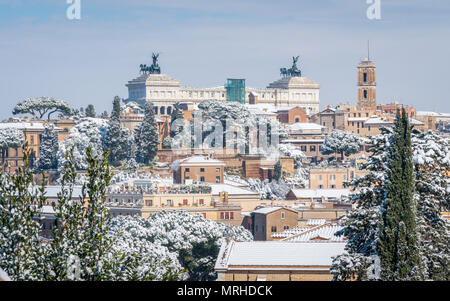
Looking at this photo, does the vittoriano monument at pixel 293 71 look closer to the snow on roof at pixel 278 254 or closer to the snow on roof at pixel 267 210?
the snow on roof at pixel 267 210

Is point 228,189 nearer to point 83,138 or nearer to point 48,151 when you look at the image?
point 48,151

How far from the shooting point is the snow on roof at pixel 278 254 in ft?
132

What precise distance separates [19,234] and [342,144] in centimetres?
Answer: 8353

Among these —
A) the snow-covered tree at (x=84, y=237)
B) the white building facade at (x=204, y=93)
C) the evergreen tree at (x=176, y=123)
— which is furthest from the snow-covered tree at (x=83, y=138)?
the snow-covered tree at (x=84, y=237)

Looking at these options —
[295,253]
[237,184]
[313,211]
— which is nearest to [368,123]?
[237,184]

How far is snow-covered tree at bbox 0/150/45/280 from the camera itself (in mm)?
20234

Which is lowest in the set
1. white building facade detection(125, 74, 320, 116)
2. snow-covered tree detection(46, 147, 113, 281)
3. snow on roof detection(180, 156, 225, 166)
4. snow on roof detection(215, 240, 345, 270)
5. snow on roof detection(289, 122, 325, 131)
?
snow on roof detection(215, 240, 345, 270)

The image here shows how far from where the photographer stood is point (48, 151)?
88.5 m

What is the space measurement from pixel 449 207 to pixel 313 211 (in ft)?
136

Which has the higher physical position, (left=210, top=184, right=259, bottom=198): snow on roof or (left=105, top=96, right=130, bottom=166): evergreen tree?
(left=105, top=96, right=130, bottom=166): evergreen tree

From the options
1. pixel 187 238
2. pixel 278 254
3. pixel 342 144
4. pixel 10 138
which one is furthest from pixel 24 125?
pixel 278 254

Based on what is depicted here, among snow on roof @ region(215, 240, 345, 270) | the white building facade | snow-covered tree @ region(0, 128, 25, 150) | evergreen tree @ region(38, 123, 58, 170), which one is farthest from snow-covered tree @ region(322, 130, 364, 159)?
snow on roof @ region(215, 240, 345, 270)

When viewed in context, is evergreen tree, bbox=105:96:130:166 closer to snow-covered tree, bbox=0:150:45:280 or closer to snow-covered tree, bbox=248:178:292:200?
snow-covered tree, bbox=248:178:292:200

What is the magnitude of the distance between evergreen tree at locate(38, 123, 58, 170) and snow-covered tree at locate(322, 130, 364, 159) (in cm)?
2554
